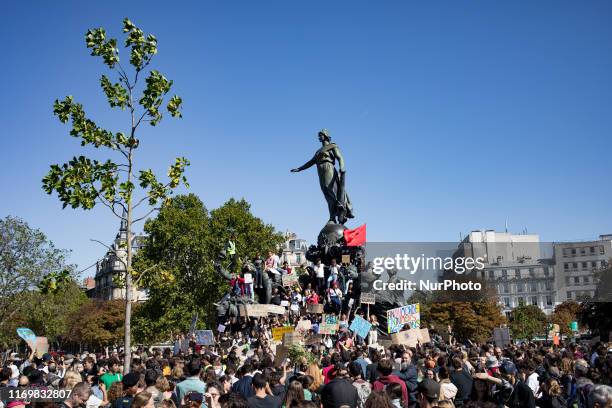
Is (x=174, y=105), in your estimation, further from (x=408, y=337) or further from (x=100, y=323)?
(x=100, y=323)

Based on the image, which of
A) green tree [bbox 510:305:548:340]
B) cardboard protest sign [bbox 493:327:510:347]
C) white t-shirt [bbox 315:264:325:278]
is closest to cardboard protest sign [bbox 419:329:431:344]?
cardboard protest sign [bbox 493:327:510:347]

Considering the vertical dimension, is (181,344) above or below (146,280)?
below

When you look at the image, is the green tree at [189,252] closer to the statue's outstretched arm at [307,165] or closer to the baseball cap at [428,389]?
the statue's outstretched arm at [307,165]

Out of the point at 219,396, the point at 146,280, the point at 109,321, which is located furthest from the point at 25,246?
the point at 109,321

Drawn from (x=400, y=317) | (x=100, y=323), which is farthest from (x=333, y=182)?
(x=100, y=323)

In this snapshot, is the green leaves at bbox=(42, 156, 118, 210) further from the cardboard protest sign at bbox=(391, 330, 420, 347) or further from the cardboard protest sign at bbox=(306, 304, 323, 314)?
the cardboard protest sign at bbox=(306, 304, 323, 314)

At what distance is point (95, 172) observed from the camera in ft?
37.2

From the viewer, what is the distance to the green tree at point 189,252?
4644 centimetres

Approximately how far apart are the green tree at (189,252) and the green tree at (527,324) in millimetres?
32489

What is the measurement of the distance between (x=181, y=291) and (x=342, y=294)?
85.3ft

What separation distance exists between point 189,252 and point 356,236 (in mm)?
25516

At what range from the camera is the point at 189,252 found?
48906mm

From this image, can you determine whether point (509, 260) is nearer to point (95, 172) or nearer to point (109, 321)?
point (109, 321)

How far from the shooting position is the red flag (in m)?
26.8
